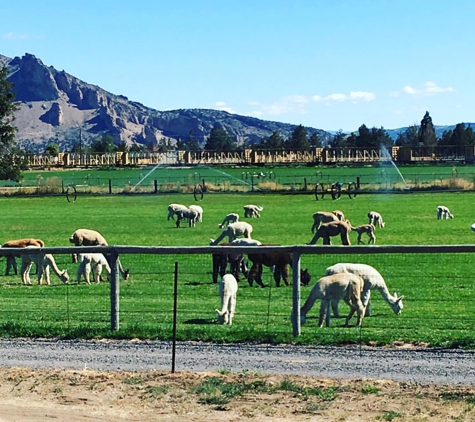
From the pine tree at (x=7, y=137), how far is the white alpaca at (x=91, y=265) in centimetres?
6512

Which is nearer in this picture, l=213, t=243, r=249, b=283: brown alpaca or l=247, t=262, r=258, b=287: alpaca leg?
l=247, t=262, r=258, b=287: alpaca leg

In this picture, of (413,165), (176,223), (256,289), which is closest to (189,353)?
(256,289)

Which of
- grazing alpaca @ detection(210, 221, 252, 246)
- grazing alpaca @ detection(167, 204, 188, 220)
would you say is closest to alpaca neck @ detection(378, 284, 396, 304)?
grazing alpaca @ detection(210, 221, 252, 246)

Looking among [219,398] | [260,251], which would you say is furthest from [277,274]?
[219,398]

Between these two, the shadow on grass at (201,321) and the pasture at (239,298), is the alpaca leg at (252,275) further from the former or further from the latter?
the shadow on grass at (201,321)

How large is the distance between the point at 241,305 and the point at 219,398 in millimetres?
7417

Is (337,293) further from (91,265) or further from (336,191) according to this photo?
(336,191)

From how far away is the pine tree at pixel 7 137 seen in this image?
86.3 meters

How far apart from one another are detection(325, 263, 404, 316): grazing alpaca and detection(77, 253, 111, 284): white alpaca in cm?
781

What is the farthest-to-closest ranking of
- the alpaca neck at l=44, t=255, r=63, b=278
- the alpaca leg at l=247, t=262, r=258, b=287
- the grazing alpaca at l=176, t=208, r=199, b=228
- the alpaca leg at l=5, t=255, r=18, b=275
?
1. the grazing alpaca at l=176, t=208, r=199, b=228
2. the alpaca leg at l=5, t=255, r=18, b=275
3. the alpaca neck at l=44, t=255, r=63, b=278
4. the alpaca leg at l=247, t=262, r=258, b=287

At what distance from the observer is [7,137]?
8706cm

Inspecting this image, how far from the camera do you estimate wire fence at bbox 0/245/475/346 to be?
14109 millimetres

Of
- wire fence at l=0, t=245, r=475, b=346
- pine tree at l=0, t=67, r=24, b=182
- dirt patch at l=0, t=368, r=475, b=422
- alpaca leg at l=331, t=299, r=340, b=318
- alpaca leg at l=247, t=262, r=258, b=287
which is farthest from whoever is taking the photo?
pine tree at l=0, t=67, r=24, b=182

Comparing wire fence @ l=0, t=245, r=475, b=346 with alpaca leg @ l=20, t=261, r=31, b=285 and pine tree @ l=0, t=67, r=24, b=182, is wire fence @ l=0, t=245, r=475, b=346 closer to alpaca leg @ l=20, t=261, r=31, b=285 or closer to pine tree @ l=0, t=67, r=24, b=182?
alpaca leg @ l=20, t=261, r=31, b=285
